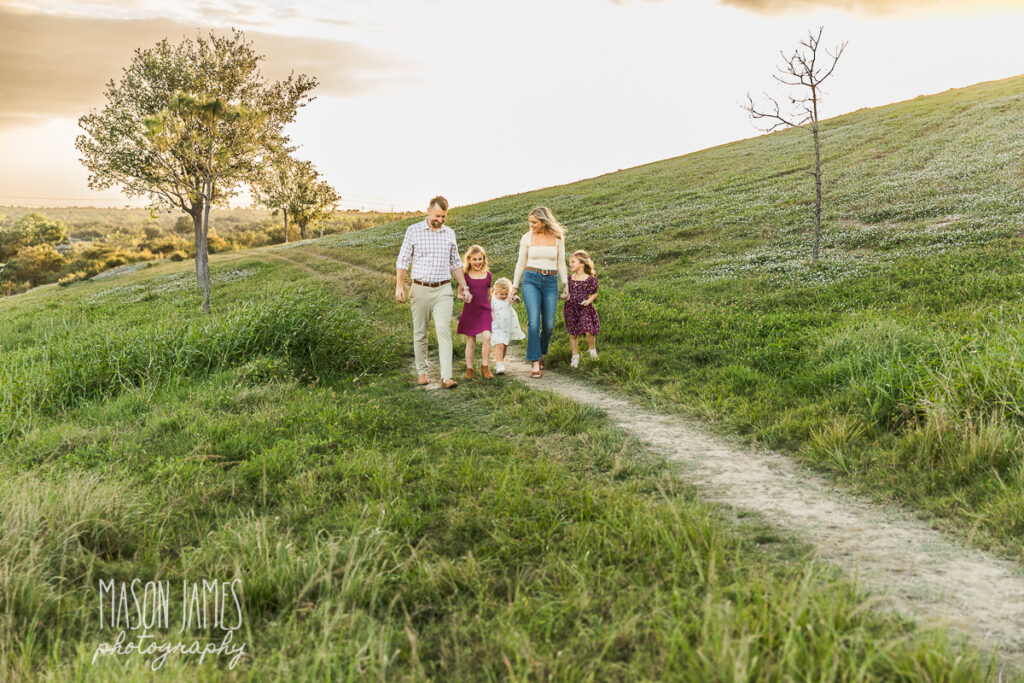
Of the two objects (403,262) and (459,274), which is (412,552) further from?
(459,274)

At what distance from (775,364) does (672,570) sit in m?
5.74

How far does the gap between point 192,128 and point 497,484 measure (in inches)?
898

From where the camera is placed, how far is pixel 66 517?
Answer: 422 centimetres

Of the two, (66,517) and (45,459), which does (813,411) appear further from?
(45,459)

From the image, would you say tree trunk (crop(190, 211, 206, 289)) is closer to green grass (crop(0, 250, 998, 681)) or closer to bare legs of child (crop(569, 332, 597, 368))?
green grass (crop(0, 250, 998, 681))

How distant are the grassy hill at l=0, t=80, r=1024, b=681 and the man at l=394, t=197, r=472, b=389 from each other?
80cm

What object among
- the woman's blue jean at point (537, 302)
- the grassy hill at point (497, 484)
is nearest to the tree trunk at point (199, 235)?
the grassy hill at point (497, 484)

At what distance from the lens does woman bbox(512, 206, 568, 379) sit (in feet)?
32.4

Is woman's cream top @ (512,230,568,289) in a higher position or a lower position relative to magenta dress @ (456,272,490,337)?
higher

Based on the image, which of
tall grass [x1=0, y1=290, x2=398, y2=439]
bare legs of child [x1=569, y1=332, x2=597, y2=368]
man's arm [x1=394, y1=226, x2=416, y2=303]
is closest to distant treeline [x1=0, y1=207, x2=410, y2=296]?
tall grass [x1=0, y1=290, x2=398, y2=439]

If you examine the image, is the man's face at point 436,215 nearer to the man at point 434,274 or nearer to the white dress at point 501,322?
the man at point 434,274

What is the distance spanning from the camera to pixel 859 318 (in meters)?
9.63

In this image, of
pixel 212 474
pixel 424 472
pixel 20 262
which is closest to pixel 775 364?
pixel 424 472

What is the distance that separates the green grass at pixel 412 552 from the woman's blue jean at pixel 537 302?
2.42 m
